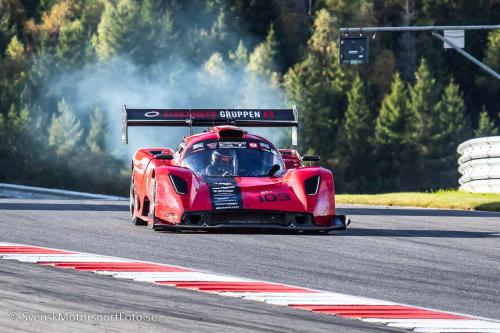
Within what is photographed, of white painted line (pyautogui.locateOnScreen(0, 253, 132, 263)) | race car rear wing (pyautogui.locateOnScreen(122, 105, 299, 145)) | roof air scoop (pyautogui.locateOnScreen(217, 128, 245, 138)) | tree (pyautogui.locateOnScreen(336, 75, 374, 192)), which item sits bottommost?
white painted line (pyautogui.locateOnScreen(0, 253, 132, 263))

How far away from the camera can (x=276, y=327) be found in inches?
315

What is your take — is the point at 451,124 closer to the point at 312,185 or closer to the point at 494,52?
the point at 494,52

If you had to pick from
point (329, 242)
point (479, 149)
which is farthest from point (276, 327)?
point (479, 149)

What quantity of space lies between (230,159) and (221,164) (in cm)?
13

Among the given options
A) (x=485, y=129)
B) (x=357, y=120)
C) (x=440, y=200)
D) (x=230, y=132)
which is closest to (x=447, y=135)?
(x=485, y=129)

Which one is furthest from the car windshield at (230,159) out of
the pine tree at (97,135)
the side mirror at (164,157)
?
the pine tree at (97,135)

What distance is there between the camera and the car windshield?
15.7m

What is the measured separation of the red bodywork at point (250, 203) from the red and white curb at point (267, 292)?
2600mm

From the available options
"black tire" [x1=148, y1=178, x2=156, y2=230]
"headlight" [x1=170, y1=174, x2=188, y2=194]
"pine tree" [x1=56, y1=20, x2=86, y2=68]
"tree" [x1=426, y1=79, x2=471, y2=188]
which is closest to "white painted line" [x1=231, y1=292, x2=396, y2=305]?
"headlight" [x1=170, y1=174, x2=188, y2=194]

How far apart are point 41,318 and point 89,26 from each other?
292ft

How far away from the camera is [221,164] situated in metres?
15.8

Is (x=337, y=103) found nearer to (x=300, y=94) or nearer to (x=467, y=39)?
(x=300, y=94)

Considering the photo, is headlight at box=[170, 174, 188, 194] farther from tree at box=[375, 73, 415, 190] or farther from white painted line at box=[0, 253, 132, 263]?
tree at box=[375, 73, 415, 190]

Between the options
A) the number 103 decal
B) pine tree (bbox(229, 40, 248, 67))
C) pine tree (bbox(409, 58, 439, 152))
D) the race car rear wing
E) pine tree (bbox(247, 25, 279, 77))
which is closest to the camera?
the number 103 decal
